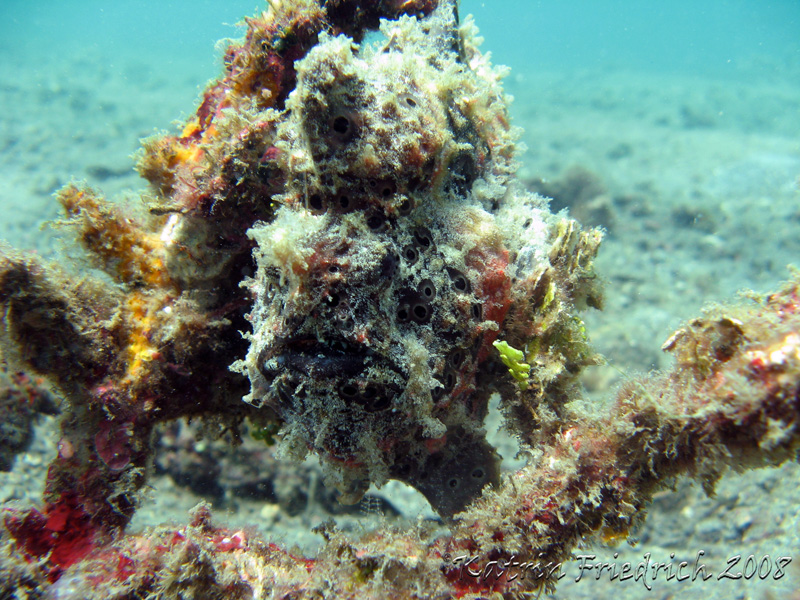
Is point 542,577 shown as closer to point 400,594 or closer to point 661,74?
point 400,594

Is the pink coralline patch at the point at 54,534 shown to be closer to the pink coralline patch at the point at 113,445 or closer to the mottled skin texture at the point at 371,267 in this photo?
the pink coralline patch at the point at 113,445

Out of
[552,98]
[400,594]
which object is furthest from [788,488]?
[552,98]

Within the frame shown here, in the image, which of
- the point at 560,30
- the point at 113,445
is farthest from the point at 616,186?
the point at 560,30

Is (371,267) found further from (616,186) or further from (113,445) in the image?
(616,186)

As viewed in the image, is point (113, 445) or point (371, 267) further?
point (113, 445)

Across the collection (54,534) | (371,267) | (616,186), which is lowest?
(54,534)

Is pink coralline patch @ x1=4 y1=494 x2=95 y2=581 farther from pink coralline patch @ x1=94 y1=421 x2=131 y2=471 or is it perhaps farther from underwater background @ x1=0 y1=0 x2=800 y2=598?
underwater background @ x1=0 y1=0 x2=800 y2=598

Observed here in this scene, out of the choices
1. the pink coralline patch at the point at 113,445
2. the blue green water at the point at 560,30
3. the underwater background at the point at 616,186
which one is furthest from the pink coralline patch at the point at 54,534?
the blue green water at the point at 560,30
